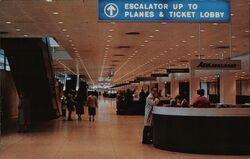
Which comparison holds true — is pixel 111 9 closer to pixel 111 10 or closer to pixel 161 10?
pixel 111 10

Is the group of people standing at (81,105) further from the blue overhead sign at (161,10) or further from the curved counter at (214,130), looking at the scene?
the blue overhead sign at (161,10)

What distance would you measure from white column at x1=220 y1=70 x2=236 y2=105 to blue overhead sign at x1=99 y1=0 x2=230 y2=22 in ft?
80.0

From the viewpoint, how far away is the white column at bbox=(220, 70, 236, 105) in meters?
33.2

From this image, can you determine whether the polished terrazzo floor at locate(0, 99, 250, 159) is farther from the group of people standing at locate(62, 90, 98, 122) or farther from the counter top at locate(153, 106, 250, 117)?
the group of people standing at locate(62, 90, 98, 122)

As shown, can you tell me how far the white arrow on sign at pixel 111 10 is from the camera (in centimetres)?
912

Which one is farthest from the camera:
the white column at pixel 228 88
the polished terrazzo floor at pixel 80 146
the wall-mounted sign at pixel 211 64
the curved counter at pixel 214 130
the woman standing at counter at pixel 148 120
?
the white column at pixel 228 88

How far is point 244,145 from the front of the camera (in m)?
11.1

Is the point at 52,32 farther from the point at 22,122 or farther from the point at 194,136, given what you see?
the point at 194,136

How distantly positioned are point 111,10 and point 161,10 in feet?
3.25

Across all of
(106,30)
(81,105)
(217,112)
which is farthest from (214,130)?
(81,105)

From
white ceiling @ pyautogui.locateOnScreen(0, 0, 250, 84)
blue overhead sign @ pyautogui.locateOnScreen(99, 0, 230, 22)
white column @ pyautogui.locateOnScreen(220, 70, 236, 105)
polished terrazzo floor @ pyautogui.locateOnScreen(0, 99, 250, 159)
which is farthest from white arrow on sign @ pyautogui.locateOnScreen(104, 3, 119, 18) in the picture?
white column @ pyautogui.locateOnScreen(220, 70, 236, 105)

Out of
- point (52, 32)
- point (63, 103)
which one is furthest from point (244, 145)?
point (63, 103)

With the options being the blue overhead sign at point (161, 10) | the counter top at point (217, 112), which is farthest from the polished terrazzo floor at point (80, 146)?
the blue overhead sign at point (161, 10)

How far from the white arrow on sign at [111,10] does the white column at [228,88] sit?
25089 mm
